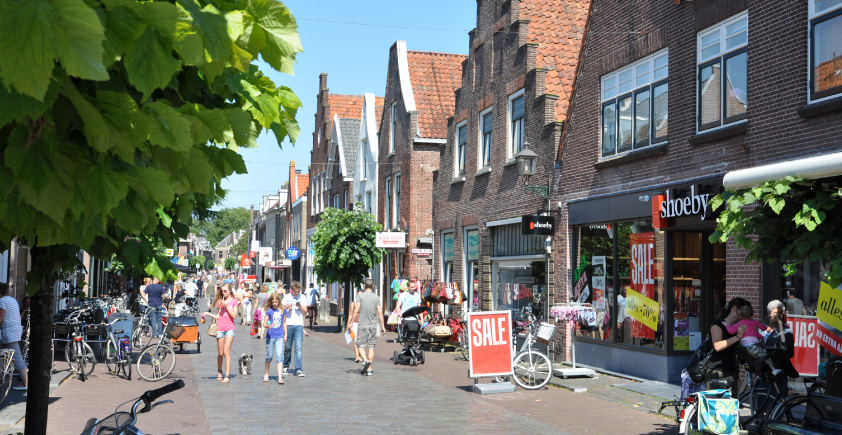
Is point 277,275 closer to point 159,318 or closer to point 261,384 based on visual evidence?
point 159,318

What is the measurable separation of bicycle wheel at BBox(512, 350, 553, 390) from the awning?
247 inches

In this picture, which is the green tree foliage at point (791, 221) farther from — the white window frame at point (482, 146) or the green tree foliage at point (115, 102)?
the white window frame at point (482, 146)

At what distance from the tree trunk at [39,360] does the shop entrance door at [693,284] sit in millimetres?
11207

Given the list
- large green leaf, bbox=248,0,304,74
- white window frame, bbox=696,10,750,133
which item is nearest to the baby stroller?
white window frame, bbox=696,10,750,133

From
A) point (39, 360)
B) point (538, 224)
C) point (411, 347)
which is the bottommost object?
point (411, 347)

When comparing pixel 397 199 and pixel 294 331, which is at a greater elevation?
pixel 397 199

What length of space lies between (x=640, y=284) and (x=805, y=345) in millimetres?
4176

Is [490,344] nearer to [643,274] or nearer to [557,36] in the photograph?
[643,274]

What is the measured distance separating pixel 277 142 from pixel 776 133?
9.47 m

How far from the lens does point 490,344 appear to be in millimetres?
13828

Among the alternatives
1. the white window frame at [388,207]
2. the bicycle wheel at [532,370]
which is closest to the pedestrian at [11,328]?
the bicycle wheel at [532,370]

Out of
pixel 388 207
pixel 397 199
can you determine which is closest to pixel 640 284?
pixel 397 199

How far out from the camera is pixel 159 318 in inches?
924

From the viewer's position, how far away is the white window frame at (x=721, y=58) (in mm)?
12289
